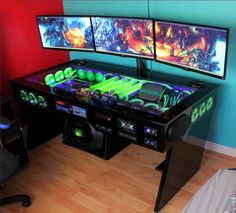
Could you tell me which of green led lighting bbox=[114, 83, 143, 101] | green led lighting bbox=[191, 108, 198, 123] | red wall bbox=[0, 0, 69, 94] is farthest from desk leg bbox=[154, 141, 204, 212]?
red wall bbox=[0, 0, 69, 94]

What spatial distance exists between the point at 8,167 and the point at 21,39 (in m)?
1.24

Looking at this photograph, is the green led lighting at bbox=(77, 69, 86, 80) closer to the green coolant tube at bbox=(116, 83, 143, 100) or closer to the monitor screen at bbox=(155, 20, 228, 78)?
the green coolant tube at bbox=(116, 83, 143, 100)

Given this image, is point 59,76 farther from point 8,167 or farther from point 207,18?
point 207,18

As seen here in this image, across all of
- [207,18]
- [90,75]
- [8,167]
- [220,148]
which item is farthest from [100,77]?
[220,148]

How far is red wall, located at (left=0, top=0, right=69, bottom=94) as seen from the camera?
247 cm

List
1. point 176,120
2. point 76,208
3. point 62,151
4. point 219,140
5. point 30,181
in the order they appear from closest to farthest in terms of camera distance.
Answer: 1. point 176,120
2. point 76,208
3. point 30,181
4. point 219,140
5. point 62,151

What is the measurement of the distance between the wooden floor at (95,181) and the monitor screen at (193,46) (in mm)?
839

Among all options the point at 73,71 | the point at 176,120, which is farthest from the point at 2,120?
the point at 176,120

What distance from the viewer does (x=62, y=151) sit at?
2.67 m

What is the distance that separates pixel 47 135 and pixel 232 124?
5.12 ft

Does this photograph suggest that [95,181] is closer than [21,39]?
Yes

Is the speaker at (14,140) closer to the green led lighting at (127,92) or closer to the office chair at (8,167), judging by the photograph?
the office chair at (8,167)

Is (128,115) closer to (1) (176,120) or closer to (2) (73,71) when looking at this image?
(1) (176,120)

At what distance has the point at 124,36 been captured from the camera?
229 centimetres
